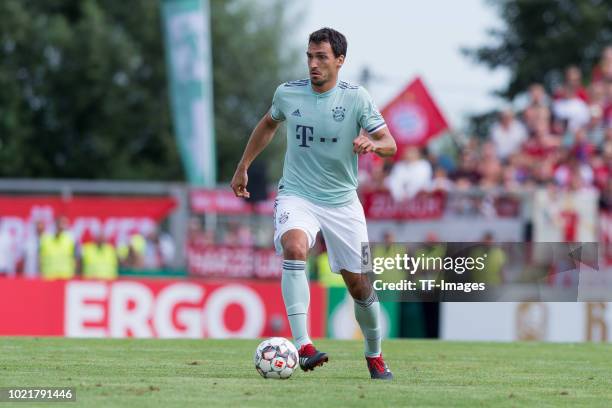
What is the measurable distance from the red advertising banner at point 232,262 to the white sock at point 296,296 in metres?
14.2

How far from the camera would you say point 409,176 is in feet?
78.7

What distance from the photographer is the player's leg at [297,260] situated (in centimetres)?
1008

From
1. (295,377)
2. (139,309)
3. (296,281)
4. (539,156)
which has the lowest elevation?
(295,377)

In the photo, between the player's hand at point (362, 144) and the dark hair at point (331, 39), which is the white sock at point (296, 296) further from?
the dark hair at point (331, 39)

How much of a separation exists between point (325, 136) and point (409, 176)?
45.3ft

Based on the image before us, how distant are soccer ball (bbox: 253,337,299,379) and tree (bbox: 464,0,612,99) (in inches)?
1646

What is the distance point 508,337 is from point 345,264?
11.7 meters

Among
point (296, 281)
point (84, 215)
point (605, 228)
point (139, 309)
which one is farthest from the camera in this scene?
point (84, 215)

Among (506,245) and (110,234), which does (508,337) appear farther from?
(110,234)

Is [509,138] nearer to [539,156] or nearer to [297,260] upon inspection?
[539,156]

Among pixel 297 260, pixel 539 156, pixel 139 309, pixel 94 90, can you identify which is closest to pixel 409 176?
pixel 539 156

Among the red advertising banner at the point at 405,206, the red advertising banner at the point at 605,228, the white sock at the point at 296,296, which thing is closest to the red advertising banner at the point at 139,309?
the red advertising banner at the point at 405,206

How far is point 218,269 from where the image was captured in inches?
993

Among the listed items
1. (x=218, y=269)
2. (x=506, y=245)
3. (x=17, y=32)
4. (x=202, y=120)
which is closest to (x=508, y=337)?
(x=506, y=245)
